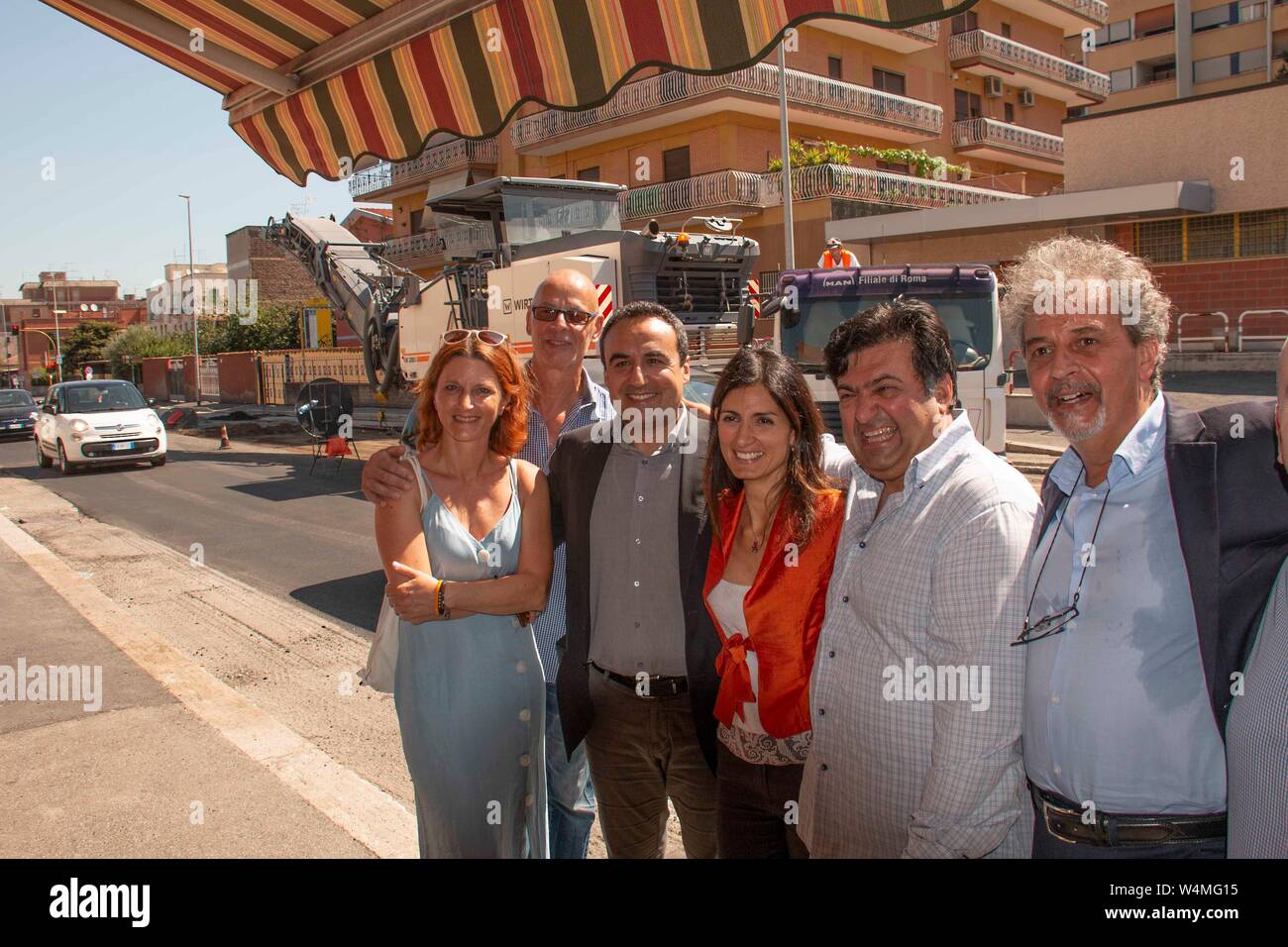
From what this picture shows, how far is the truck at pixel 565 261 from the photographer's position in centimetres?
1158

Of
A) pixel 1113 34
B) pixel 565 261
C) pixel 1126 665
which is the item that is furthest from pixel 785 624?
pixel 1113 34

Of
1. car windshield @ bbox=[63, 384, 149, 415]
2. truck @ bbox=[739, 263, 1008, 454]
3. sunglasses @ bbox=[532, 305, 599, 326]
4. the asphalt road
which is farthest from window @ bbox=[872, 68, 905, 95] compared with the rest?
sunglasses @ bbox=[532, 305, 599, 326]

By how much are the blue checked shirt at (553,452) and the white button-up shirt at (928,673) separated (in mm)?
991

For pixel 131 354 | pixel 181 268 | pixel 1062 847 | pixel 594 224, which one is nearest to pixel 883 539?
pixel 1062 847

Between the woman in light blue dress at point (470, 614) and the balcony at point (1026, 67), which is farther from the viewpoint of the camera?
the balcony at point (1026, 67)

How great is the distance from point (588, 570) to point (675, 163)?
31.5m

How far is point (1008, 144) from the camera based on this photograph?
39656 millimetres

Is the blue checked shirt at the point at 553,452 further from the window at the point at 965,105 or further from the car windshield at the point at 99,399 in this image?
the window at the point at 965,105

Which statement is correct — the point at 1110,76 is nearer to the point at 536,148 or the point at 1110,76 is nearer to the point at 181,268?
the point at 536,148

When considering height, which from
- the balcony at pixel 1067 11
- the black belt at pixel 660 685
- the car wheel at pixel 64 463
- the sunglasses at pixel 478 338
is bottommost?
the black belt at pixel 660 685

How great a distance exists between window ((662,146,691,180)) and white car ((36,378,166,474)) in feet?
63.6

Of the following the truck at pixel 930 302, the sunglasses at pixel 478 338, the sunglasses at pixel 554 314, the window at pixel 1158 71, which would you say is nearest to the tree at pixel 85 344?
the window at pixel 1158 71

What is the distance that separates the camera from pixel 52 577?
27.3ft

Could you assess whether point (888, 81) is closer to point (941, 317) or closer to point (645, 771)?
point (941, 317)
